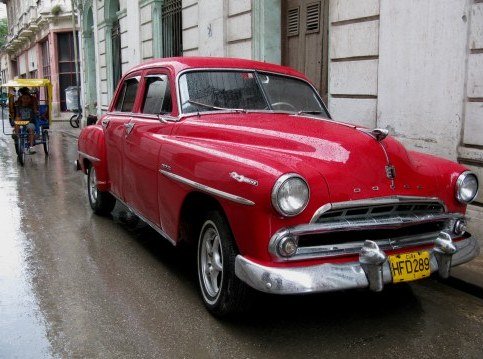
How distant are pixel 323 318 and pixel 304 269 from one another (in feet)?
2.81

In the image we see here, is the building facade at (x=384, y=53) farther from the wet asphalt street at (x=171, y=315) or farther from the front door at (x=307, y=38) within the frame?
the wet asphalt street at (x=171, y=315)

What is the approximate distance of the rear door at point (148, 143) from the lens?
4.57 meters

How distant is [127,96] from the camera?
19.6 ft

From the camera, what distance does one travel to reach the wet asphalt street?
10.9 feet

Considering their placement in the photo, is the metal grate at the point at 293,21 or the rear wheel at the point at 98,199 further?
the metal grate at the point at 293,21

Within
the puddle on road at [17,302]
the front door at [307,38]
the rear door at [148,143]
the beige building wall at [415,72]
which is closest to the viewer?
the puddle on road at [17,302]

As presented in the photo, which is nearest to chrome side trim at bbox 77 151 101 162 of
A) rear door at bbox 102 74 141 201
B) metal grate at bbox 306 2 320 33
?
rear door at bbox 102 74 141 201

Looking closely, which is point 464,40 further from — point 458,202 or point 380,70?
point 458,202

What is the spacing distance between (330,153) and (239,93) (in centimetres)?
155

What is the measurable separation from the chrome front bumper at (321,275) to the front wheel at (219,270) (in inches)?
8.4

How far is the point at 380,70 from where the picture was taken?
704 cm

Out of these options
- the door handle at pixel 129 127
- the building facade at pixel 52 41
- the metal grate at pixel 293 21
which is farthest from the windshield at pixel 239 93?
the building facade at pixel 52 41

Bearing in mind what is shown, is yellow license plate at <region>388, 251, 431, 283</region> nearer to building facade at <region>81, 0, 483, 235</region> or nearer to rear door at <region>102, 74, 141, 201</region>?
building facade at <region>81, 0, 483, 235</region>

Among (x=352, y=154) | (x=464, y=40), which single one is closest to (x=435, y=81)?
(x=464, y=40)
